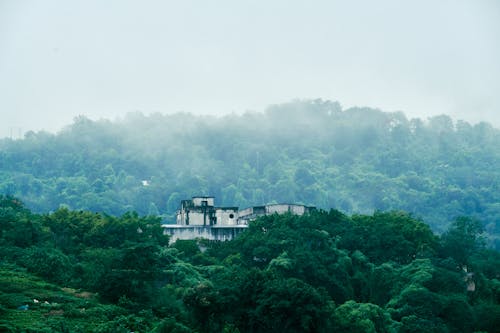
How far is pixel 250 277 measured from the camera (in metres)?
33.0

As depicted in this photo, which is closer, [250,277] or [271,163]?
[250,277]

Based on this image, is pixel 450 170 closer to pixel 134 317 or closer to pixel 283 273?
pixel 283 273

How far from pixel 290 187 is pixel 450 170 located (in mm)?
21328

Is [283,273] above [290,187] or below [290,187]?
below

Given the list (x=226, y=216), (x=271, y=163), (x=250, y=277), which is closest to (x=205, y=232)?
(x=226, y=216)

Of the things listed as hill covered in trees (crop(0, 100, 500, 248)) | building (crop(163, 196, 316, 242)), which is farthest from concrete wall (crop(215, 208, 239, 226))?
hill covered in trees (crop(0, 100, 500, 248))

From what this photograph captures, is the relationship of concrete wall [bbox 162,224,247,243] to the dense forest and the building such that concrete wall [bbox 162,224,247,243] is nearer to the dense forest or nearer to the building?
the building

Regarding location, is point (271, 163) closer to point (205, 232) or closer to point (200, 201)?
point (200, 201)

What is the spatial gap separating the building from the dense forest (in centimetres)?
153

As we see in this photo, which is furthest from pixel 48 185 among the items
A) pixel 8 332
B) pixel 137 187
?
pixel 8 332

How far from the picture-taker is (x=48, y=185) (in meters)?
94.8

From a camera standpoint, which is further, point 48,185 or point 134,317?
point 48,185

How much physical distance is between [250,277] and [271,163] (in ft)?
236

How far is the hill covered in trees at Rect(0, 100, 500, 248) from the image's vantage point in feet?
299
